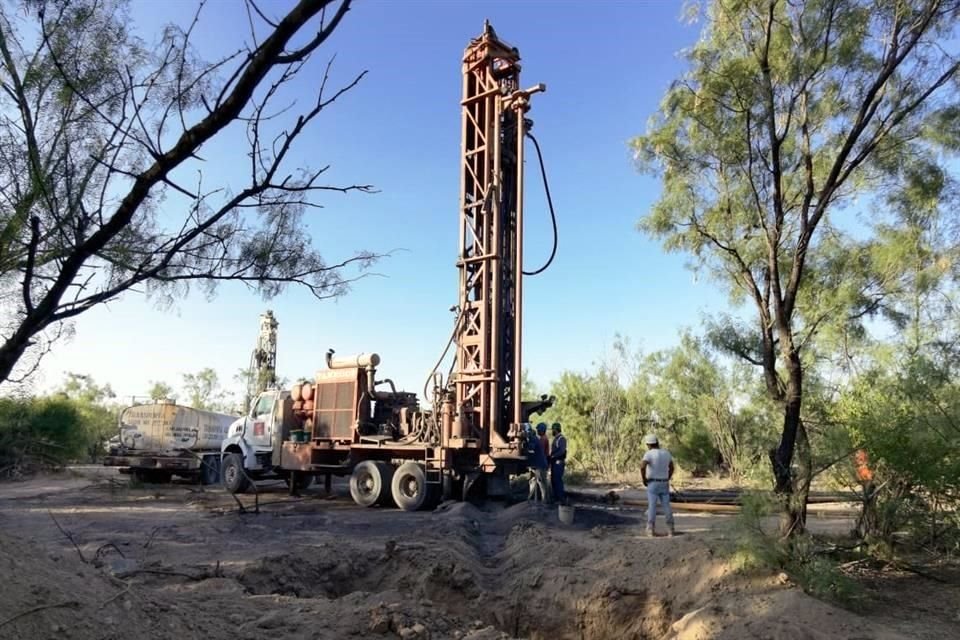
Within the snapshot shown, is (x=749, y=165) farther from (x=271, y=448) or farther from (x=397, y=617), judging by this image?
(x=271, y=448)

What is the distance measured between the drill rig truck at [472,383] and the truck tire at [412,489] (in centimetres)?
2

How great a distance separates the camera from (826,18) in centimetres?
799

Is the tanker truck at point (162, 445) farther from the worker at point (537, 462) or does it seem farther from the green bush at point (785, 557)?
the green bush at point (785, 557)

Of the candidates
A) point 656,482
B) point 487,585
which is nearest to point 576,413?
point 656,482

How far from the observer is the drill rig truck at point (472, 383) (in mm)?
14258

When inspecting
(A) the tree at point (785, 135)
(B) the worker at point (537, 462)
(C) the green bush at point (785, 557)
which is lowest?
(C) the green bush at point (785, 557)

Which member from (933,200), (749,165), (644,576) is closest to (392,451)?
(644,576)

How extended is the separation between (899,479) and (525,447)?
758 cm

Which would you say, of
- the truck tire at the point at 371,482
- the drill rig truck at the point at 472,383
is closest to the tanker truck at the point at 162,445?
the drill rig truck at the point at 472,383

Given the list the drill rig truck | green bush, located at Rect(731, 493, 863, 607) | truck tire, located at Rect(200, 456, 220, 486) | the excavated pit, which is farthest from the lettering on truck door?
green bush, located at Rect(731, 493, 863, 607)

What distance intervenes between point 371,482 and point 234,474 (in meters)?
5.75

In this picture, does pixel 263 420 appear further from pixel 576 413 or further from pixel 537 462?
pixel 576 413

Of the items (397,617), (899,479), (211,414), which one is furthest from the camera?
(211,414)

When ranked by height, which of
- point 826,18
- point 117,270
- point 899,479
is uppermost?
point 826,18
